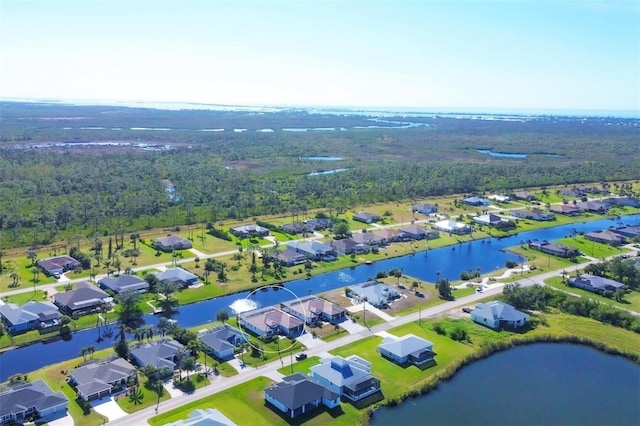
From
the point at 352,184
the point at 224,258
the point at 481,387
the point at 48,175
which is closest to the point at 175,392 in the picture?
the point at 481,387

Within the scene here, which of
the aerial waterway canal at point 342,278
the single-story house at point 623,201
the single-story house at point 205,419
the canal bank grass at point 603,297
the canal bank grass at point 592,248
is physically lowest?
the aerial waterway canal at point 342,278

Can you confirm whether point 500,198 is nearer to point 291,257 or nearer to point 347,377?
point 291,257

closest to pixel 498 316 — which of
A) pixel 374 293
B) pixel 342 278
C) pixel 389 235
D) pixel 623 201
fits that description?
pixel 374 293

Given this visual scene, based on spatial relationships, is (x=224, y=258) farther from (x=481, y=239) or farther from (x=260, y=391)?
(x=481, y=239)

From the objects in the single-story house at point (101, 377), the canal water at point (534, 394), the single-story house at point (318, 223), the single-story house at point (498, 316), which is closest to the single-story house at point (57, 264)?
the single-story house at point (101, 377)

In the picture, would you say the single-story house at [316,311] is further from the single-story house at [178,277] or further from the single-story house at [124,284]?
the single-story house at [124,284]

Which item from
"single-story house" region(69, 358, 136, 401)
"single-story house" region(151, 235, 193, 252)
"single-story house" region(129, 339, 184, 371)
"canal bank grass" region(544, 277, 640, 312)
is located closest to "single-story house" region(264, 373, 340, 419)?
"single-story house" region(129, 339, 184, 371)
